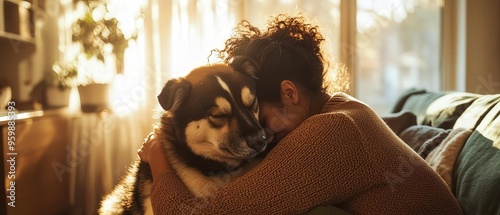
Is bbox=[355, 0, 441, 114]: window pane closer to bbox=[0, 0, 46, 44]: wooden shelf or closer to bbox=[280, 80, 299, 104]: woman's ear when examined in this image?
bbox=[0, 0, 46, 44]: wooden shelf

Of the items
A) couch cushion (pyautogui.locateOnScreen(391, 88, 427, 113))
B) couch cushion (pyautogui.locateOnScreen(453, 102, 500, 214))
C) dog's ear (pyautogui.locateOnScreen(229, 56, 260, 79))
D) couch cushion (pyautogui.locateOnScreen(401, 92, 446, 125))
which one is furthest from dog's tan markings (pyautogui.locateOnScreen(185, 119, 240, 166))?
couch cushion (pyautogui.locateOnScreen(391, 88, 427, 113))

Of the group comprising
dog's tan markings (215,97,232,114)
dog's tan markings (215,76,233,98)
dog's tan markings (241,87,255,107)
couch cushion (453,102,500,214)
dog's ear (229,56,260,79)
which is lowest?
couch cushion (453,102,500,214)

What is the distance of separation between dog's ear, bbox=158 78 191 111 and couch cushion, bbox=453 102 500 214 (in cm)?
100

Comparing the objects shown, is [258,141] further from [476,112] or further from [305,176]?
[476,112]

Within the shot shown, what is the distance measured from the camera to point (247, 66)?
1.63 metres

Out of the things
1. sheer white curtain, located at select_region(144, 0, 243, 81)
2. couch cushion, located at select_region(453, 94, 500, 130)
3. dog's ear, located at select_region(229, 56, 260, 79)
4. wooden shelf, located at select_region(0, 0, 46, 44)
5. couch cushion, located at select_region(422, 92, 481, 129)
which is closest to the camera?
dog's ear, located at select_region(229, 56, 260, 79)

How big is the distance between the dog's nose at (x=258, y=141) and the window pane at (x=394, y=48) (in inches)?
119

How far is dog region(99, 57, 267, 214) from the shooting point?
5.07 ft

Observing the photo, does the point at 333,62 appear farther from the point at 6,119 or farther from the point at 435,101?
the point at 6,119

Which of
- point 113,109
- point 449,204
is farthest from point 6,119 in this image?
point 449,204

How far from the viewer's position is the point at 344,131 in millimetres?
1280

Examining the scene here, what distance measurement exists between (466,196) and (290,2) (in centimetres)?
310

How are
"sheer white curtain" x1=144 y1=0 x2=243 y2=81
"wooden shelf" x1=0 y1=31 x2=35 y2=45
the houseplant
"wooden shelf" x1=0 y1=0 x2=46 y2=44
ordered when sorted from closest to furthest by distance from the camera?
"wooden shelf" x1=0 y1=31 x2=35 y2=45
"wooden shelf" x1=0 y1=0 x2=46 y2=44
the houseplant
"sheer white curtain" x1=144 y1=0 x2=243 y2=81

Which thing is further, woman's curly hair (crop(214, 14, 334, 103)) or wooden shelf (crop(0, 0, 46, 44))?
wooden shelf (crop(0, 0, 46, 44))
